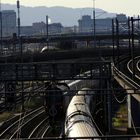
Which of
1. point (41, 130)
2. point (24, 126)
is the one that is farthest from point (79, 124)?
point (24, 126)

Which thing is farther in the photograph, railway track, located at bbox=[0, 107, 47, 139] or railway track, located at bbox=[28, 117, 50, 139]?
railway track, located at bbox=[28, 117, 50, 139]

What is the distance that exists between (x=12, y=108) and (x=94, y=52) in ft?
145

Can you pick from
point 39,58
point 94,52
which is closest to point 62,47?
point 94,52

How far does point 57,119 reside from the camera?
3553cm

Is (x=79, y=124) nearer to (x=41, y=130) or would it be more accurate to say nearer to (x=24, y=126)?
(x=41, y=130)

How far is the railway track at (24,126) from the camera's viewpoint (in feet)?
105

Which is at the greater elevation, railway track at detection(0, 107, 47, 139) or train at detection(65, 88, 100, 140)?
train at detection(65, 88, 100, 140)

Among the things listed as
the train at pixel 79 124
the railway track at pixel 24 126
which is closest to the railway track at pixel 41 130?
the railway track at pixel 24 126

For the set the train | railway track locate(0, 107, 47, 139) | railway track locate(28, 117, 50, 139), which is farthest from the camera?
railway track locate(28, 117, 50, 139)

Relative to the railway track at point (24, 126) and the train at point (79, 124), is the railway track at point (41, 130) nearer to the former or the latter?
the railway track at point (24, 126)

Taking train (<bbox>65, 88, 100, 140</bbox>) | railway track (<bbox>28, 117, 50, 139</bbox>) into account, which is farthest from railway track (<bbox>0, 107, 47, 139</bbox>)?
train (<bbox>65, 88, 100, 140</bbox>)

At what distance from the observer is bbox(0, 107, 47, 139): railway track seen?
105 feet

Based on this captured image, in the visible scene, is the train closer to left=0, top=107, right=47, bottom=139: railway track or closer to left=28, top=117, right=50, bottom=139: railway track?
left=28, top=117, right=50, bottom=139: railway track

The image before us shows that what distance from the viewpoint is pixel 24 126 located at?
1431 inches
